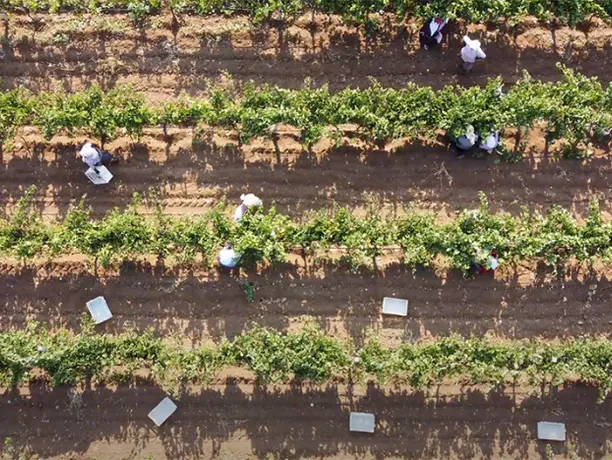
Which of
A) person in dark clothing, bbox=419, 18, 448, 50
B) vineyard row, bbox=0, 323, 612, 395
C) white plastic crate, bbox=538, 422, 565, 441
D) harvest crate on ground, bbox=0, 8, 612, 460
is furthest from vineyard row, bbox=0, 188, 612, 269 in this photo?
person in dark clothing, bbox=419, 18, 448, 50

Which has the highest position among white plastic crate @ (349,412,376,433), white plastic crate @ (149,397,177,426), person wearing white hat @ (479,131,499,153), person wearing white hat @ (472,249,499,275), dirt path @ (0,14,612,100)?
dirt path @ (0,14,612,100)

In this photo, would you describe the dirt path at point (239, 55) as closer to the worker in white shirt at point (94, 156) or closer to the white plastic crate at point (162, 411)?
the worker in white shirt at point (94, 156)

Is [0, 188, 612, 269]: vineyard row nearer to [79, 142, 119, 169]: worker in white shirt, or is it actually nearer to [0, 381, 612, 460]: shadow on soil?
[79, 142, 119, 169]: worker in white shirt

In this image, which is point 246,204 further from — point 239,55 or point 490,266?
point 490,266

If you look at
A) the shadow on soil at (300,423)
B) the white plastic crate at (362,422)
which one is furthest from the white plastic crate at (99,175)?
the white plastic crate at (362,422)

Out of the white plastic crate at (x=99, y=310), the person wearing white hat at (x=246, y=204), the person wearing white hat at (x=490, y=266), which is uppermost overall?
the person wearing white hat at (x=246, y=204)

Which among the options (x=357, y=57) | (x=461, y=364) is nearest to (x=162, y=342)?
(x=461, y=364)

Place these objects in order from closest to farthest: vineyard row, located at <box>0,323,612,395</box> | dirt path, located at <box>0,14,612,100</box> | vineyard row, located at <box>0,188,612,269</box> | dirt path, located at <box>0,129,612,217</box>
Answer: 1. vineyard row, located at <box>0,323,612,395</box>
2. vineyard row, located at <box>0,188,612,269</box>
3. dirt path, located at <box>0,129,612,217</box>
4. dirt path, located at <box>0,14,612,100</box>
